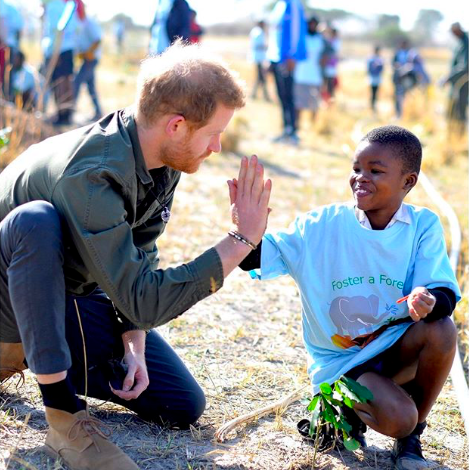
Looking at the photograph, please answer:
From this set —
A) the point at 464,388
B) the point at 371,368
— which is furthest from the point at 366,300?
the point at 464,388

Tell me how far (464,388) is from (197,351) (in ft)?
3.76

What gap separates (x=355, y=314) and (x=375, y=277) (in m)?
0.14

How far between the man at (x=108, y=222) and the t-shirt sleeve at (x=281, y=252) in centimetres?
26

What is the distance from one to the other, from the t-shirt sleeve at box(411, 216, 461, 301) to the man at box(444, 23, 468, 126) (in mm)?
9255

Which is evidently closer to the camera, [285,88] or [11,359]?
[11,359]

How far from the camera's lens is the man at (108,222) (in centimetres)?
225

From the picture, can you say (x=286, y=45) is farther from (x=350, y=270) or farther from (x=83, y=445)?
(x=83, y=445)

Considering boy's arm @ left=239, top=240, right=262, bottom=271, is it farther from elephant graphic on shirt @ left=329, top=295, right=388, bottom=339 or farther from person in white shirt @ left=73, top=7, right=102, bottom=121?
person in white shirt @ left=73, top=7, right=102, bottom=121

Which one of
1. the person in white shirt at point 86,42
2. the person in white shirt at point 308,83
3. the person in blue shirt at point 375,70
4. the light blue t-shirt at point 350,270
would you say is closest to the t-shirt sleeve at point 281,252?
the light blue t-shirt at point 350,270

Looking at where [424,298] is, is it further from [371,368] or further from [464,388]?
[464,388]

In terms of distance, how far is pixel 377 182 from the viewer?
2.71 m

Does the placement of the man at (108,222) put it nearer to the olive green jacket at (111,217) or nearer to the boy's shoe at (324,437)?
the olive green jacket at (111,217)

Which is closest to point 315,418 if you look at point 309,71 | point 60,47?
point 60,47

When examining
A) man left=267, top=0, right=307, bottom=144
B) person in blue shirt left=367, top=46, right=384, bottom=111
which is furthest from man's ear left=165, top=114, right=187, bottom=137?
person in blue shirt left=367, top=46, right=384, bottom=111
